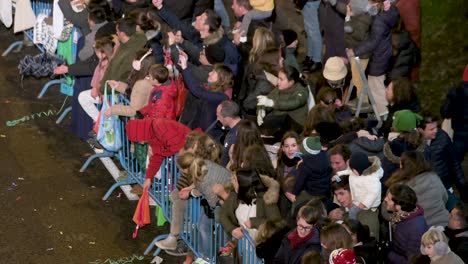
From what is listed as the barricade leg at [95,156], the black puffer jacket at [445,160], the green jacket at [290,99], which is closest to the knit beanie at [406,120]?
the black puffer jacket at [445,160]

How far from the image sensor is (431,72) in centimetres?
1559

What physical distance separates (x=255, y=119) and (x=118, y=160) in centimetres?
247

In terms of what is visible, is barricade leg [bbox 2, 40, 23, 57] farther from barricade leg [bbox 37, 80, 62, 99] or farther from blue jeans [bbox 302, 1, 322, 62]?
blue jeans [bbox 302, 1, 322, 62]

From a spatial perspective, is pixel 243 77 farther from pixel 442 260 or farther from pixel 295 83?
pixel 442 260

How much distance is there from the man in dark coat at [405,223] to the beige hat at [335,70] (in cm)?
339

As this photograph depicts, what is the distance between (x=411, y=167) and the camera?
11438mm

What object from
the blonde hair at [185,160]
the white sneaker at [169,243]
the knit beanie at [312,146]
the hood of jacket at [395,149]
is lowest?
the white sneaker at [169,243]

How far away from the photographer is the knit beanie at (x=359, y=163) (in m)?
11.5

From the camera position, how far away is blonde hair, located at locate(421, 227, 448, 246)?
1002cm

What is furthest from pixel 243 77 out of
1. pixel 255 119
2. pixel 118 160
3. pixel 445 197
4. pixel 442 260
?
pixel 442 260

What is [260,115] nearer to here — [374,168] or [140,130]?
[140,130]

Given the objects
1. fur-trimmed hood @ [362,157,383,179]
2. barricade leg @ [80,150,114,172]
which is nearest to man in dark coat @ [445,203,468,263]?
fur-trimmed hood @ [362,157,383,179]

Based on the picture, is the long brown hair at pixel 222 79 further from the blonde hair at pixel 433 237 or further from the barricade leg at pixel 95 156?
the blonde hair at pixel 433 237

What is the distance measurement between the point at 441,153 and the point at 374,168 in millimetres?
1399
